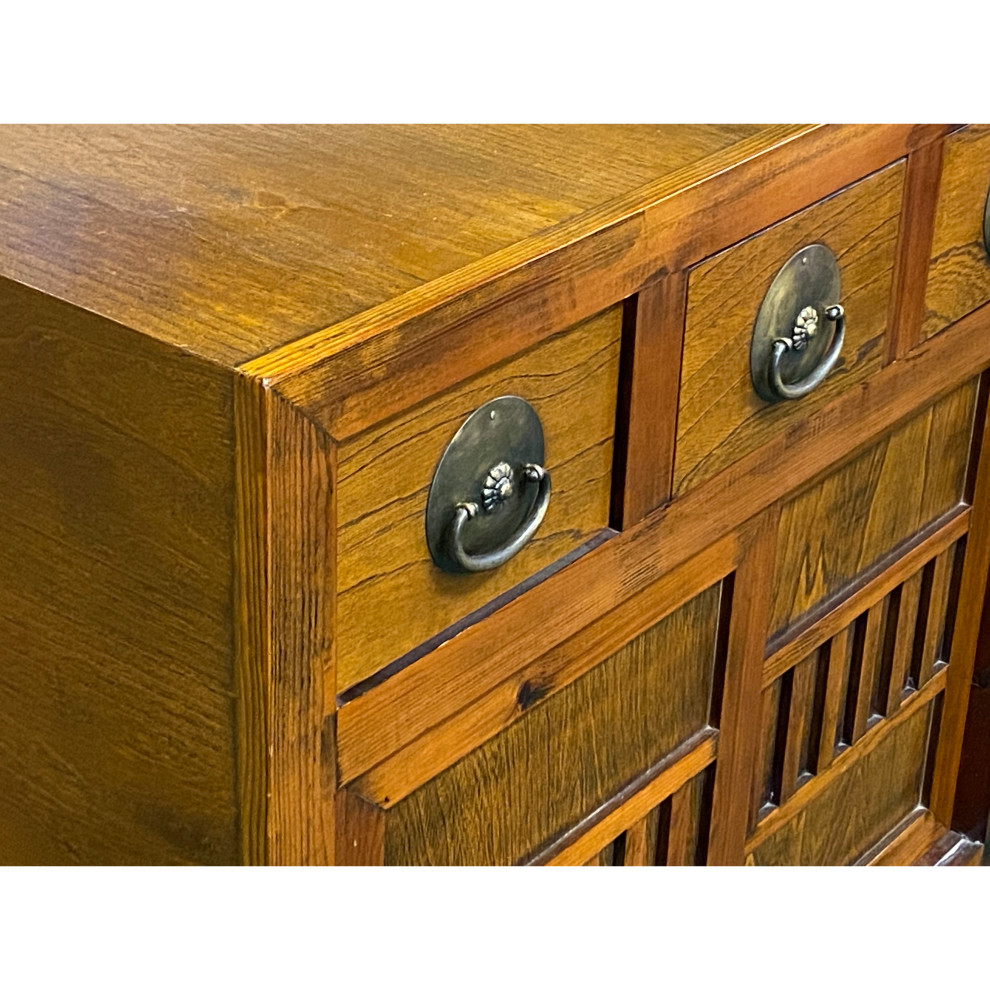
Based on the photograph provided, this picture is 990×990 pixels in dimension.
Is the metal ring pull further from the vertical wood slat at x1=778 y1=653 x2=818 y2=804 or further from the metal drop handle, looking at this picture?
the vertical wood slat at x1=778 y1=653 x2=818 y2=804

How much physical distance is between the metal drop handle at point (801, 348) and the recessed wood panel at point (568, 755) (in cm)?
11

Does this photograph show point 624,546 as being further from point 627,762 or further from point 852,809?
point 852,809

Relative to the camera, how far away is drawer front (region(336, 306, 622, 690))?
623 mm

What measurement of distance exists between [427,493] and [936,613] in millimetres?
590

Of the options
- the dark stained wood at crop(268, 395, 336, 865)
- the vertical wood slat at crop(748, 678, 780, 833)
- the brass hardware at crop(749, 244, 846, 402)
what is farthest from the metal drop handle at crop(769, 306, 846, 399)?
the dark stained wood at crop(268, 395, 336, 865)

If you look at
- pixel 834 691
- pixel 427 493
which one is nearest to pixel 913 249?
pixel 834 691

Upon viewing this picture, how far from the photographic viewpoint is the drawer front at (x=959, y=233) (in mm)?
928

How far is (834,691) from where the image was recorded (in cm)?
105

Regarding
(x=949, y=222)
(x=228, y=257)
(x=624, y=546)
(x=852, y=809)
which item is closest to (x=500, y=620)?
(x=624, y=546)

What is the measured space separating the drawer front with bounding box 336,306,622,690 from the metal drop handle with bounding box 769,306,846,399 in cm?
12

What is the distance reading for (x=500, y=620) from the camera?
0.72m

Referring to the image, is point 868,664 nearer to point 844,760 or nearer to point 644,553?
point 844,760

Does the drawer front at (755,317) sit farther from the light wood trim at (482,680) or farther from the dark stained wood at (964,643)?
the dark stained wood at (964,643)

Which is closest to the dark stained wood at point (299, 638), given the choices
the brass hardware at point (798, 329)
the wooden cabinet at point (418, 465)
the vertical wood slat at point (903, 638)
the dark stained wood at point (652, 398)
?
the wooden cabinet at point (418, 465)
